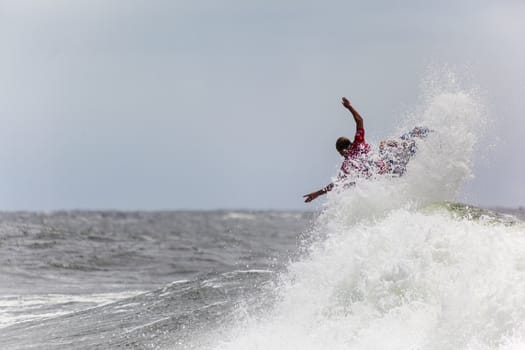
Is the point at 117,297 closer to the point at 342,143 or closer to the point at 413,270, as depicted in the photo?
the point at 342,143

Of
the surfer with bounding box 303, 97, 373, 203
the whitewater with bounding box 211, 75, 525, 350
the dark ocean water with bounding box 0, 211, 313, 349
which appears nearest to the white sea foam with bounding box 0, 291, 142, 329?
the dark ocean water with bounding box 0, 211, 313, 349

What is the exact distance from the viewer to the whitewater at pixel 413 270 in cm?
637

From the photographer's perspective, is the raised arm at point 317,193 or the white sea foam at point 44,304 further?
the white sea foam at point 44,304

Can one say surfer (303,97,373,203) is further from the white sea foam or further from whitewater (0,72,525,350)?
the white sea foam

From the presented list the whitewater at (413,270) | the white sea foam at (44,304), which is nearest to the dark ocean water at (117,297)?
the white sea foam at (44,304)

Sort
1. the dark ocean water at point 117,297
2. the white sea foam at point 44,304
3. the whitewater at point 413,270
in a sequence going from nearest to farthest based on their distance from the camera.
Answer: the whitewater at point 413,270, the dark ocean water at point 117,297, the white sea foam at point 44,304

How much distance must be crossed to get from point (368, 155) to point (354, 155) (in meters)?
0.19

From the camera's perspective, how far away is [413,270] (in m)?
7.45

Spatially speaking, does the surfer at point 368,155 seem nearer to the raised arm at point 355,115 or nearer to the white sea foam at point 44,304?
the raised arm at point 355,115

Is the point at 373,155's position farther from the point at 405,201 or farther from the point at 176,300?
the point at 176,300

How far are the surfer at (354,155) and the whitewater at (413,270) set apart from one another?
0.65ft

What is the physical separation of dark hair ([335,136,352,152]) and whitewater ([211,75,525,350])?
618mm

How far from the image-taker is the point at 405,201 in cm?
955

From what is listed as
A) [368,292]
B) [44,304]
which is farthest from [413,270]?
[44,304]
